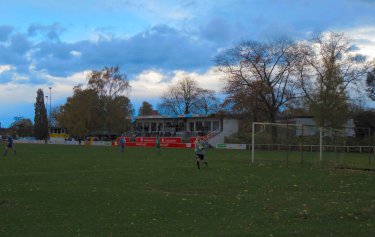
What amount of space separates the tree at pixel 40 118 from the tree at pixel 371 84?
79.1 meters

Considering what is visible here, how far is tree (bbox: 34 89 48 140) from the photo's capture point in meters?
122

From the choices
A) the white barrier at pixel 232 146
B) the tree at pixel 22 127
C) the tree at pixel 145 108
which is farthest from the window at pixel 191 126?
the tree at pixel 22 127

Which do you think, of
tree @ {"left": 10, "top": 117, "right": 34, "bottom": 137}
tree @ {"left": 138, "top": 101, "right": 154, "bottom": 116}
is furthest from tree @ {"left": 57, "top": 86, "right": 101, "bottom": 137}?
tree @ {"left": 10, "top": 117, "right": 34, "bottom": 137}

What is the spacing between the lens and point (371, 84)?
6800 centimetres

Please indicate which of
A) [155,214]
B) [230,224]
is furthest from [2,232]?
[230,224]

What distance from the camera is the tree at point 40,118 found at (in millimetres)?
121625

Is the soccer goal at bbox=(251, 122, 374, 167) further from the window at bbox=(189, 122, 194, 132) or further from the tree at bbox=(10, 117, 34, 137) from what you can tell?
the tree at bbox=(10, 117, 34, 137)

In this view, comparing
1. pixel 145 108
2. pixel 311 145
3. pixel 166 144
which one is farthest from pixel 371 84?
pixel 145 108

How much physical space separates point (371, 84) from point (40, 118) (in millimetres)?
82035

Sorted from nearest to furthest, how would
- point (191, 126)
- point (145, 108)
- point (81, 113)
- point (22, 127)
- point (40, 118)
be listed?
point (191, 126) → point (81, 113) → point (40, 118) → point (145, 108) → point (22, 127)

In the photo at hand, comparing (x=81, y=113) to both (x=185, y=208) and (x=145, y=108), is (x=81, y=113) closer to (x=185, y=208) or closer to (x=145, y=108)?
(x=145, y=108)

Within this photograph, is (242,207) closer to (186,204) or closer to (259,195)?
(186,204)

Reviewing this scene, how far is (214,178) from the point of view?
18797 millimetres

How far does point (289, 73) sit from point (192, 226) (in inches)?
2398
